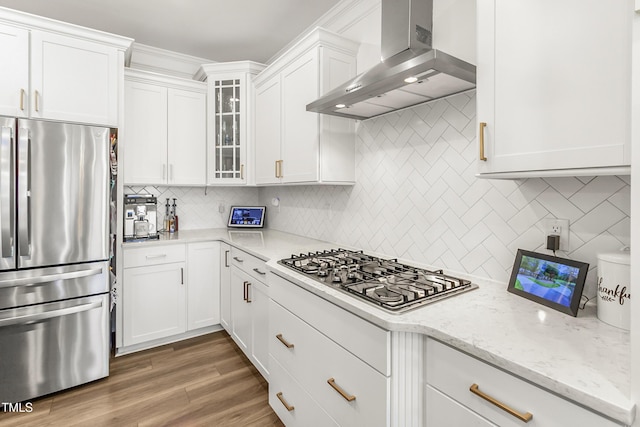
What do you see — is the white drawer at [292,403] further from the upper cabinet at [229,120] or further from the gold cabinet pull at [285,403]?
the upper cabinet at [229,120]

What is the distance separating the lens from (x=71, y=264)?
2.10m

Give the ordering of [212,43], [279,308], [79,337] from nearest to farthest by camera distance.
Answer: [279,308]
[79,337]
[212,43]

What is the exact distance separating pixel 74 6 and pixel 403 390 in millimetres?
3428

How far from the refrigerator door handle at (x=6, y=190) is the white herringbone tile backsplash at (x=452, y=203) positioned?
6.81 ft

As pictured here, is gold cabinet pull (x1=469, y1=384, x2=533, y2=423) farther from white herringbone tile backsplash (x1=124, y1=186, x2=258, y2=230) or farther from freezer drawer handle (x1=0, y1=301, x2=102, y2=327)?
white herringbone tile backsplash (x1=124, y1=186, x2=258, y2=230)

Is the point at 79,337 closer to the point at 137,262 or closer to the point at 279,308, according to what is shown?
the point at 137,262

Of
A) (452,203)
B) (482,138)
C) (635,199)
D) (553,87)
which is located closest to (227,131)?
(452,203)

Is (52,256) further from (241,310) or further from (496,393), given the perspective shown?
(496,393)

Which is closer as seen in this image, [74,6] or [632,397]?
[632,397]

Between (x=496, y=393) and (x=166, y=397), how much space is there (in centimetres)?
206

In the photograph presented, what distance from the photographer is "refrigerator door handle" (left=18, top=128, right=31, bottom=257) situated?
6.32 ft

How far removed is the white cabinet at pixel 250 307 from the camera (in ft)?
7.09

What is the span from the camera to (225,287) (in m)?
2.92

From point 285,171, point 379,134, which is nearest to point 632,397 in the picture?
point 379,134
